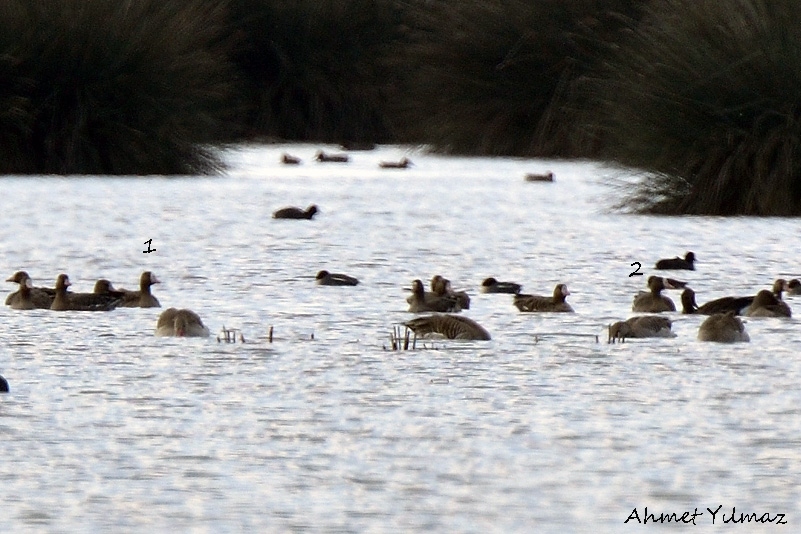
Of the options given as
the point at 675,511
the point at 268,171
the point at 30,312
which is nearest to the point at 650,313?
the point at 30,312

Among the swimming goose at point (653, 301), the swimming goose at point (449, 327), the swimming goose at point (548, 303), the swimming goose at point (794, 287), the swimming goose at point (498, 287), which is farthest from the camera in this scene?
the swimming goose at point (498, 287)

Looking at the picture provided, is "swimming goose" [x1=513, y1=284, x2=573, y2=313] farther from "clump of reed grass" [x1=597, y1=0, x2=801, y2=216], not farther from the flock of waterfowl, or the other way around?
"clump of reed grass" [x1=597, y1=0, x2=801, y2=216]

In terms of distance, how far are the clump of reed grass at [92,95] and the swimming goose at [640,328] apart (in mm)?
12981

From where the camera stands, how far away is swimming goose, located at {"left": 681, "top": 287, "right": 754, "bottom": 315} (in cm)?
964

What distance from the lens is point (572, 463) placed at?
5699mm

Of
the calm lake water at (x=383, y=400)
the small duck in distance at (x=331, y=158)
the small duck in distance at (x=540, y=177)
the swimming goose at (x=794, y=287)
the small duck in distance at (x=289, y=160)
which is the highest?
the small duck in distance at (x=331, y=158)

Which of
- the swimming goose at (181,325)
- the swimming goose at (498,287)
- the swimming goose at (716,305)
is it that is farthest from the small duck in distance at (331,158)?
the swimming goose at (181,325)

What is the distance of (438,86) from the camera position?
27.0m

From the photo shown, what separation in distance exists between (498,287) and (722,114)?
5.34 metres

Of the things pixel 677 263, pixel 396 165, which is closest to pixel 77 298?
pixel 677 263

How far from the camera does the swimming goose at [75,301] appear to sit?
9898 millimetres

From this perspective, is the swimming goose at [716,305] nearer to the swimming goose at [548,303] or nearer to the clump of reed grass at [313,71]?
the swimming goose at [548,303]

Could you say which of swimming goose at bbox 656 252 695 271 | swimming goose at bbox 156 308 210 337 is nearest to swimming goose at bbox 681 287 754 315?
swimming goose at bbox 656 252 695 271

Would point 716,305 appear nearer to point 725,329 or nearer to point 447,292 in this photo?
point 725,329
